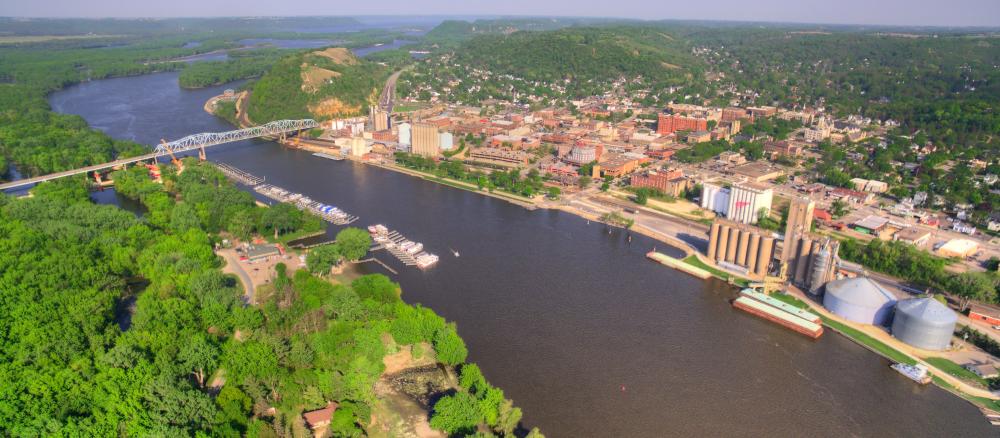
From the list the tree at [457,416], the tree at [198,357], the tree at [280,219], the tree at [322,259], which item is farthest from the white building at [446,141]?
the tree at [457,416]

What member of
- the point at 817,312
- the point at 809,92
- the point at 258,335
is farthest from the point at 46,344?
the point at 809,92

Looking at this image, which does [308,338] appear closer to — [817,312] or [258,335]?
[258,335]

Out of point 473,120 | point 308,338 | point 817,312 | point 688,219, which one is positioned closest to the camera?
point 308,338

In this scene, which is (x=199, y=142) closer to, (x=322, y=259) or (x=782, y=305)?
(x=322, y=259)

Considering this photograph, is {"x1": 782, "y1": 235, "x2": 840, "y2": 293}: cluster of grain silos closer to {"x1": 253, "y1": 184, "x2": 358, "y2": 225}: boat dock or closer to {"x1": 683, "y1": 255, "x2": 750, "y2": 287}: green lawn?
{"x1": 683, "y1": 255, "x2": 750, "y2": 287}: green lawn

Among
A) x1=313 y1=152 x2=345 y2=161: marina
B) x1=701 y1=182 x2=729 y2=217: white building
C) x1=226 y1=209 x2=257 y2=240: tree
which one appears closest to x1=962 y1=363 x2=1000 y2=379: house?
x1=701 y1=182 x2=729 y2=217: white building

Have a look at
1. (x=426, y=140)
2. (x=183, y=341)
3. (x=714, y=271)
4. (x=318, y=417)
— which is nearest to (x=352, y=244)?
(x=183, y=341)
